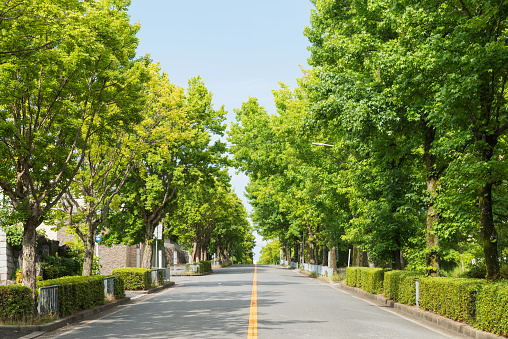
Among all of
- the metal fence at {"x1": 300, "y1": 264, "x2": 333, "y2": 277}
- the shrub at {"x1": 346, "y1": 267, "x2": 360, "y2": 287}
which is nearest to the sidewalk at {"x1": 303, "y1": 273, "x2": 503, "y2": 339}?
the shrub at {"x1": 346, "y1": 267, "x2": 360, "y2": 287}

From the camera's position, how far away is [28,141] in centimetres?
1373

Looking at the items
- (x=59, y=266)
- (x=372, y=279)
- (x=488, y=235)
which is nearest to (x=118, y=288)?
(x=59, y=266)

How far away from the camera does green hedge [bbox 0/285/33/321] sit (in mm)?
12164

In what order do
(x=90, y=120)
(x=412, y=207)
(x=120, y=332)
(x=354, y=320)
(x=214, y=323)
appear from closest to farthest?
(x=120, y=332)
(x=214, y=323)
(x=354, y=320)
(x=90, y=120)
(x=412, y=207)

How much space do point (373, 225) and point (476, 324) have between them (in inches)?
363

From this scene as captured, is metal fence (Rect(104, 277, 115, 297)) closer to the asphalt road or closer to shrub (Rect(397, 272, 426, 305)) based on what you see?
the asphalt road

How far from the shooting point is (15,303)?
12312mm

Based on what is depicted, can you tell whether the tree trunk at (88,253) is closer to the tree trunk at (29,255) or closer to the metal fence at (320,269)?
the tree trunk at (29,255)

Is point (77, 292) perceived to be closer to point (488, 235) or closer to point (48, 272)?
point (488, 235)

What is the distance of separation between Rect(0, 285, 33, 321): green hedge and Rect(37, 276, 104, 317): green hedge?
110cm

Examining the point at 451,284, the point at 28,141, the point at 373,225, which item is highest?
the point at 28,141

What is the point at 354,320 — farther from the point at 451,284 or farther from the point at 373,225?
the point at 373,225

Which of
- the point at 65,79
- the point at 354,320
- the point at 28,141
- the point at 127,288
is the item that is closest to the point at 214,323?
the point at 354,320

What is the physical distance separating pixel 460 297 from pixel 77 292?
10106 millimetres
